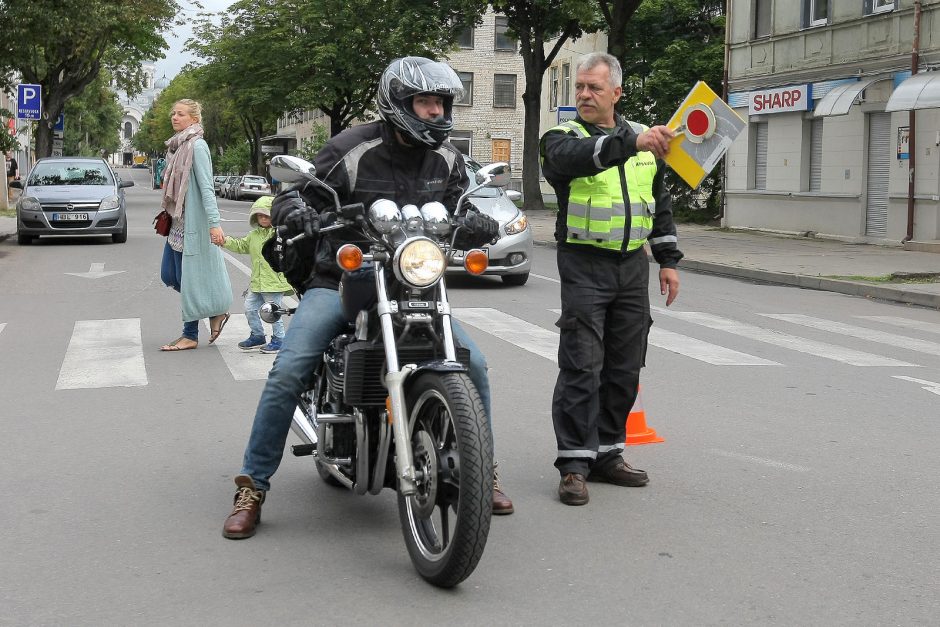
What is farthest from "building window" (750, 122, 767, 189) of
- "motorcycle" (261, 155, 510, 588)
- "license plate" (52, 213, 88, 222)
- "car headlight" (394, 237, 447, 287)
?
"car headlight" (394, 237, 447, 287)

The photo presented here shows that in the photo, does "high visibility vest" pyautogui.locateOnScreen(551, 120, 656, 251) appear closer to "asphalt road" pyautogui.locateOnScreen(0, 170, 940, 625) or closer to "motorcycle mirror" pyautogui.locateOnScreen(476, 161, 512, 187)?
"motorcycle mirror" pyautogui.locateOnScreen(476, 161, 512, 187)

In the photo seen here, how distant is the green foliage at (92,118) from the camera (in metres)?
58.8

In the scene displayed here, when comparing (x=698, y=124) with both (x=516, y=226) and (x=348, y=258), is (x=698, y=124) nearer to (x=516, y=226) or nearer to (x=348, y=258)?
(x=348, y=258)

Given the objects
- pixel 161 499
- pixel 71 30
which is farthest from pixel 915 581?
pixel 71 30

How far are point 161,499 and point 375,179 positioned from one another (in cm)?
176

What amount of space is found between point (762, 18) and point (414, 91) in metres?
27.0

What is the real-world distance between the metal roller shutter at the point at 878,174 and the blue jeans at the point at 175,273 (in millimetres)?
17442

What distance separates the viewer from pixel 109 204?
2314cm

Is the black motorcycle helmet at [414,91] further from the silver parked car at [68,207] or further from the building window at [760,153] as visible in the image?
the building window at [760,153]

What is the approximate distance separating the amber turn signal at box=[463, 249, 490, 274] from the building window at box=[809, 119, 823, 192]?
23687 millimetres

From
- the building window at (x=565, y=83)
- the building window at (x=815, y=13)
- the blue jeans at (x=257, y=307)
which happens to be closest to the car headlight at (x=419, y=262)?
the blue jeans at (x=257, y=307)

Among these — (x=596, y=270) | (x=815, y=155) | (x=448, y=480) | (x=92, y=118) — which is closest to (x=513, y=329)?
(x=596, y=270)

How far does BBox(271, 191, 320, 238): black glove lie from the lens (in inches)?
175

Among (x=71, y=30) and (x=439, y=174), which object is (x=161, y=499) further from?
(x=71, y=30)
